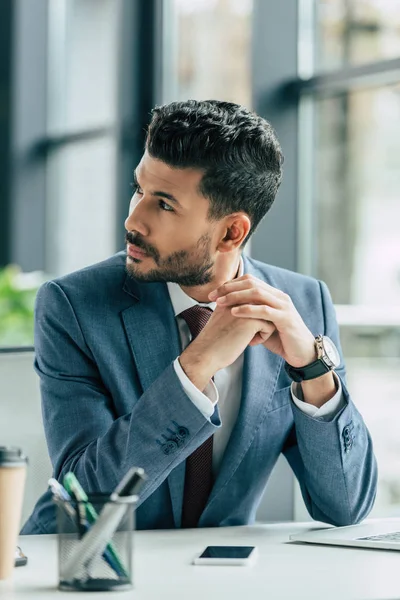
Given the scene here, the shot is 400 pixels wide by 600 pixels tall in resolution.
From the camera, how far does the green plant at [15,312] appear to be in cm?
544

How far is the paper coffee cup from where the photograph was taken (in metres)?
1.22

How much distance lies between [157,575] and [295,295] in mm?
896

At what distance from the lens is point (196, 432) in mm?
1635

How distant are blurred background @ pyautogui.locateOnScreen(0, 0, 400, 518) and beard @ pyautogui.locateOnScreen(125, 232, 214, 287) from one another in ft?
1.23

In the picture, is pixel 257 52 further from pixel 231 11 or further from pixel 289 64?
pixel 231 11

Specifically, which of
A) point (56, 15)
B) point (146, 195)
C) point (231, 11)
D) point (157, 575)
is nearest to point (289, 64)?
point (231, 11)

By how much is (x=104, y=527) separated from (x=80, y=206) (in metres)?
4.62

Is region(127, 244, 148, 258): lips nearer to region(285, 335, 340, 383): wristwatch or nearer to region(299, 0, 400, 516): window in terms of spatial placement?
region(285, 335, 340, 383): wristwatch

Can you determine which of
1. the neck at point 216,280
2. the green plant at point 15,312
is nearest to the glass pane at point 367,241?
the neck at point 216,280

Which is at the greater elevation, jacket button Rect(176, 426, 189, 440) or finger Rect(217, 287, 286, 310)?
finger Rect(217, 287, 286, 310)

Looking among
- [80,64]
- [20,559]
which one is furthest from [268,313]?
[80,64]

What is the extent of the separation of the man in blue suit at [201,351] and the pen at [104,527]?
0.47m

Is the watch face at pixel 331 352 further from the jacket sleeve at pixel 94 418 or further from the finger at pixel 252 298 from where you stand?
the jacket sleeve at pixel 94 418

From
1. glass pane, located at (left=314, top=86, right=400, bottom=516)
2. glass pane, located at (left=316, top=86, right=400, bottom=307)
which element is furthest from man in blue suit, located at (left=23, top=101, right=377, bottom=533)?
glass pane, located at (left=316, top=86, right=400, bottom=307)
